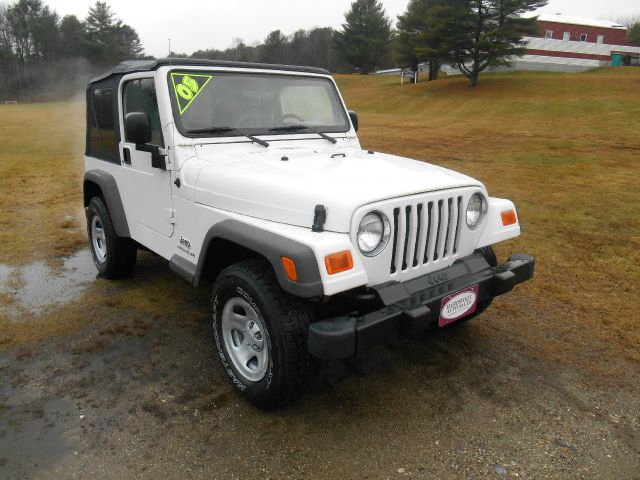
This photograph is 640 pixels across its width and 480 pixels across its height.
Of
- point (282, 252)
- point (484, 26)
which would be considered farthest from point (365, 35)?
point (282, 252)

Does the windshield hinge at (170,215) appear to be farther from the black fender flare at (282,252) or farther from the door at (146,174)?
the black fender flare at (282,252)

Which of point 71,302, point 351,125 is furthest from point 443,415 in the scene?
point 71,302

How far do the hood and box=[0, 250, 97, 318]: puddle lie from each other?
2258 mm

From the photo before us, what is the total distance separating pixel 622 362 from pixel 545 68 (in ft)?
159

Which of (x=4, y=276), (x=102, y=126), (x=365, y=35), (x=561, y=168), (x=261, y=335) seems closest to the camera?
(x=261, y=335)

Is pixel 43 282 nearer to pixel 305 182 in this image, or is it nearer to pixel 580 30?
pixel 305 182

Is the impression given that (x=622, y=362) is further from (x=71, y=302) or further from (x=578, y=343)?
(x=71, y=302)

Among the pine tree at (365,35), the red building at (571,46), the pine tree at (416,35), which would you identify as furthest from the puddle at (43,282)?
the pine tree at (365,35)

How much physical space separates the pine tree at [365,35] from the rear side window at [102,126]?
62168 millimetres

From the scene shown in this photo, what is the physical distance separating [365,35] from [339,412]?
66574 mm

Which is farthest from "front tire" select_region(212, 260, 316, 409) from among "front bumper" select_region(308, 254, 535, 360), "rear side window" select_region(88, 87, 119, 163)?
"rear side window" select_region(88, 87, 119, 163)

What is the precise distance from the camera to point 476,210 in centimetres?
320

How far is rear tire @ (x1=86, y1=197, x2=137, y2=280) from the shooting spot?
4.59m

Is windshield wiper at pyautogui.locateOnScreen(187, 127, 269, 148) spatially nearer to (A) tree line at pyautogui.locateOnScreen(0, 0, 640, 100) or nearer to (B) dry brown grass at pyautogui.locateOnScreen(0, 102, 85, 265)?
(B) dry brown grass at pyautogui.locateOnScreen(0, 102, 85, 265)
